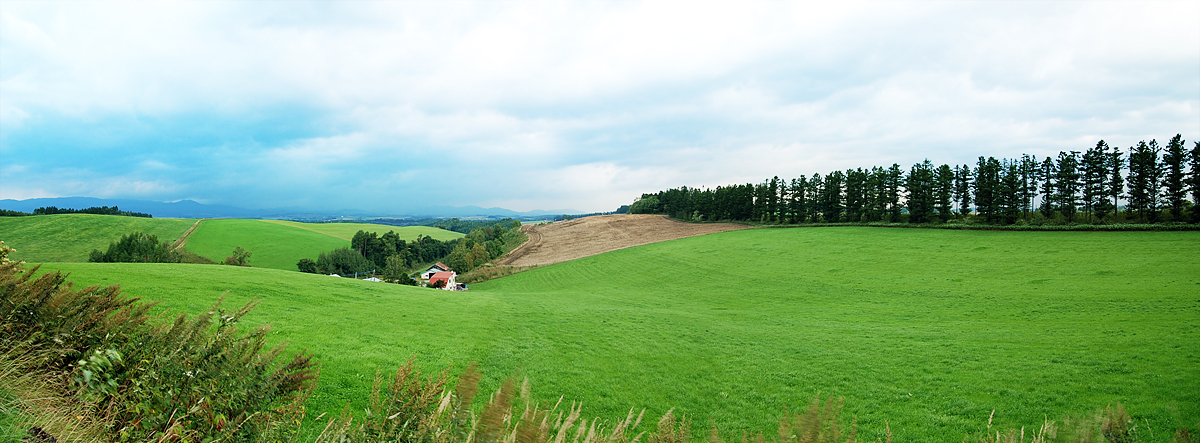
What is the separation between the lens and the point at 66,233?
68.9 meters

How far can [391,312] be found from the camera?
16.8m

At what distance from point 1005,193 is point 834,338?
139 ft

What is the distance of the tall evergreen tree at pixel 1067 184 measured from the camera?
4219cm

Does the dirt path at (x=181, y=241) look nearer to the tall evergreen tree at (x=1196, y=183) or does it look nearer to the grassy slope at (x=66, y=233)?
the grassy slope at (x=66, y=233)

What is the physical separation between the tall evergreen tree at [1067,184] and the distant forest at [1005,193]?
70mm

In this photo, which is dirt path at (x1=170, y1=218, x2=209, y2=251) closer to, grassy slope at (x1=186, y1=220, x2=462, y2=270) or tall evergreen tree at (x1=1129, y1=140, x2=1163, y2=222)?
grassy slope at (x1=186, y1=220, x2=462, y2=270)

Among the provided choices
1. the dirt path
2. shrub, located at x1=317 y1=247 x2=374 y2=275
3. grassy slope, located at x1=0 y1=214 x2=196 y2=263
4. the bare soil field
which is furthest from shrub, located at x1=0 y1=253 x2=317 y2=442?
shrub, located at x1=317 y1=247 x2=374 y2=275

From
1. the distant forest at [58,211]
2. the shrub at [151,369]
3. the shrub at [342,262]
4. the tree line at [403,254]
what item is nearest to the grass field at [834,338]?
the shrub at [151,369]

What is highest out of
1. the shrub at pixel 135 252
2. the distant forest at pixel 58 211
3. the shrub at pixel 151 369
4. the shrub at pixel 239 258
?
the distant forest at pixel 58 211

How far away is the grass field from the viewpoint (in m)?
10.1

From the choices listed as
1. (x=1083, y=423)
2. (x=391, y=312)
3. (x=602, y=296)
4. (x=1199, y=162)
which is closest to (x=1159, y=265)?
(x=1199, y=162)

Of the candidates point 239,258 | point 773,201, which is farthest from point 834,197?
point 239,258

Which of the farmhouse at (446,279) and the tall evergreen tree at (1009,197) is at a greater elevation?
the tall evergreen tree at (1009,197)

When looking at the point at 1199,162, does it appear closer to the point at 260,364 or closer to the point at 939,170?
the point at 939,170
